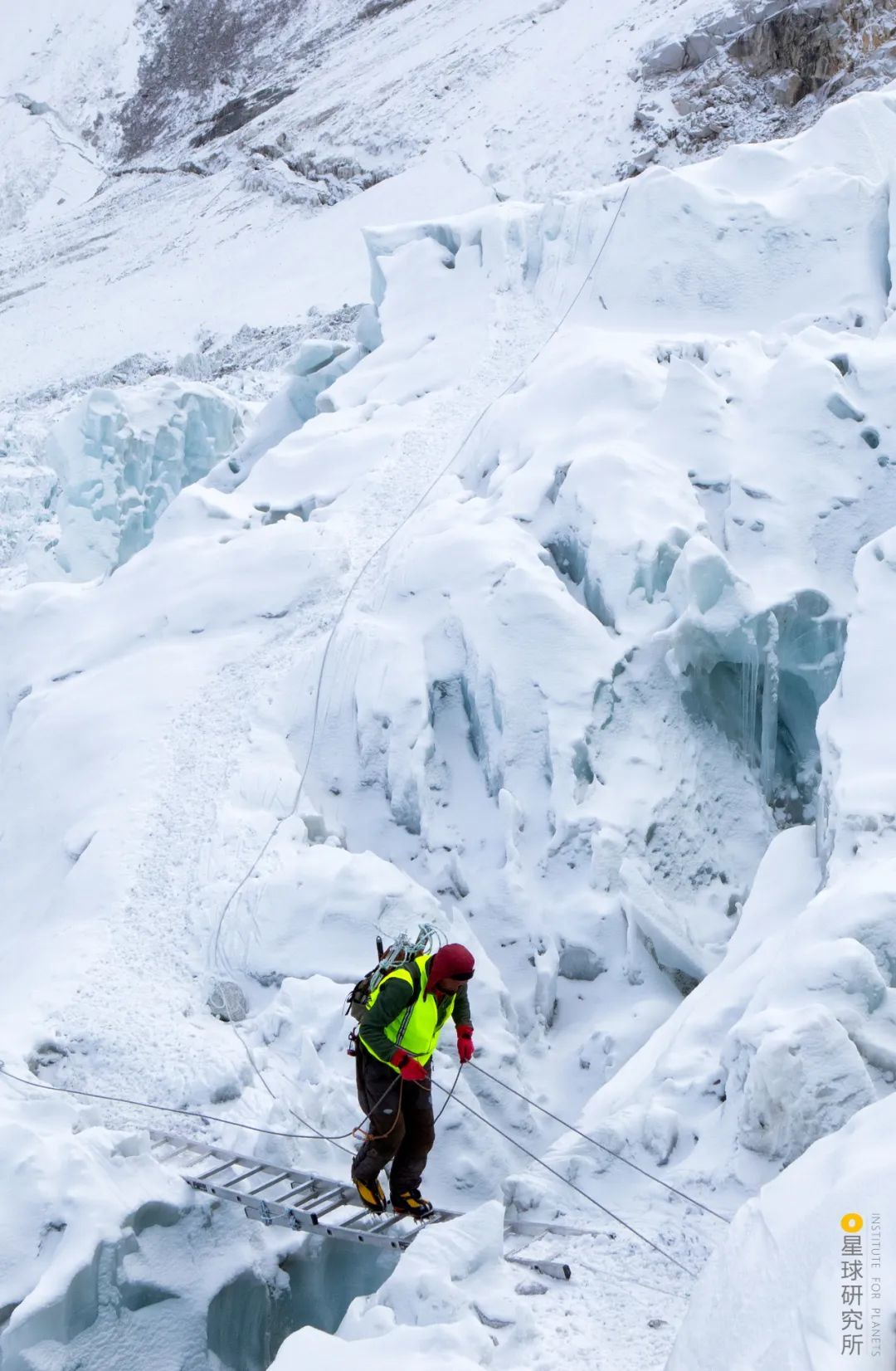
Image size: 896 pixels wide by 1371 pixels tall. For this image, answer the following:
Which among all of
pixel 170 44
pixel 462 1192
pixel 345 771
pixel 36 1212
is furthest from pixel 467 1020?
pixel 170 44

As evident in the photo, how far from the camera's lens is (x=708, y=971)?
7.95 meters

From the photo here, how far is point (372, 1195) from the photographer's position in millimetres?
5453

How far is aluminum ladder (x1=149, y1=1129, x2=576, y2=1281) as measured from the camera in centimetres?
517

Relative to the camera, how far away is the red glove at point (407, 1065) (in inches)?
207

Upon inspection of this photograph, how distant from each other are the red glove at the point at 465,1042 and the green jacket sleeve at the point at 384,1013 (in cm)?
37

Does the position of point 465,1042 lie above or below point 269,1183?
above

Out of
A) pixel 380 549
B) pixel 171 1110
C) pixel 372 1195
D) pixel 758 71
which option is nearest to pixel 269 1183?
pixel 372 1195

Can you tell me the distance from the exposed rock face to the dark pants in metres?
33.0

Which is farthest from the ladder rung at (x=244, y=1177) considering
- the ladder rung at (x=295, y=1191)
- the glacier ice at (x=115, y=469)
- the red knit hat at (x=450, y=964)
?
the glacier ice at (x=115, y=469)

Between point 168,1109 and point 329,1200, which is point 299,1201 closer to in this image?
point 329,1200

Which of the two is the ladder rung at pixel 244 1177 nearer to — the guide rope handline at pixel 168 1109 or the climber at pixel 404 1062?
the guide rope handline at pixel 168 1109

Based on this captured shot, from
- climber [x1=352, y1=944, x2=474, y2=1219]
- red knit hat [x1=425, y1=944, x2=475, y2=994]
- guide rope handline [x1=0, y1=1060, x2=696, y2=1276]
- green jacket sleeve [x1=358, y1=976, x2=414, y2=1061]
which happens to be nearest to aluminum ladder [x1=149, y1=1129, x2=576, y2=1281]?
climber [x1=352, y1=944, x2=474, y2=1219]

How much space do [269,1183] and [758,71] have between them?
123 feet

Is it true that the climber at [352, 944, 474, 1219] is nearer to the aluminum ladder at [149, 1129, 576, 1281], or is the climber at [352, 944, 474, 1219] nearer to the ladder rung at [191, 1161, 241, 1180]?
the aluminum ladder at [149, 1129, 576, 1281]
